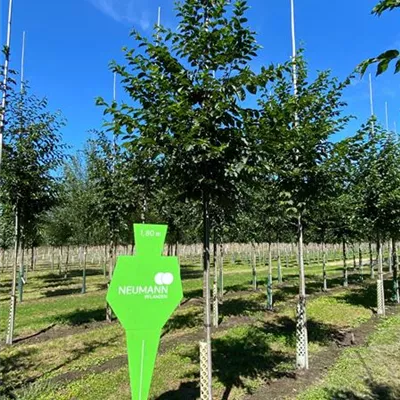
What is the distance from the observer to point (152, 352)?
3641 mm

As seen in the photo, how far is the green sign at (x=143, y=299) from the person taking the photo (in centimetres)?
354

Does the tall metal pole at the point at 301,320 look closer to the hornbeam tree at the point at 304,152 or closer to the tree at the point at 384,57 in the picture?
the hornbeam tree at the point at 304,152

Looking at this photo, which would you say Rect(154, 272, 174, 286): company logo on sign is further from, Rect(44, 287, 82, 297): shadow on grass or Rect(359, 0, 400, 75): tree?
Rect(44, 287, 82, 297): shadow on grass

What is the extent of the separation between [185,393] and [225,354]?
2.14 metres

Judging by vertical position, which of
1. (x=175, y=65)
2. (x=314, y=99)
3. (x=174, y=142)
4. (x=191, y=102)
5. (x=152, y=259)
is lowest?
(x=152, y=259)

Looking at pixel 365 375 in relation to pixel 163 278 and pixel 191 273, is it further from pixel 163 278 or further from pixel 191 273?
pixel 191 273

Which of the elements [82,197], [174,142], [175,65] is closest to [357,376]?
[174,142]

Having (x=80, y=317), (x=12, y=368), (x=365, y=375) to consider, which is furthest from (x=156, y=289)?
(x=80, y=317)

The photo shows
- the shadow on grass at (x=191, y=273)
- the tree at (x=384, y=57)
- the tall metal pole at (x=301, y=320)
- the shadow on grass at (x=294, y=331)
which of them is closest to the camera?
the tree at (x=384, y=57)

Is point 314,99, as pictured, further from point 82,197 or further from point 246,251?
point 246,251

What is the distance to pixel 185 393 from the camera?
19.1ft

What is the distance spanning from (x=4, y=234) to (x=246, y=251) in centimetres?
3303

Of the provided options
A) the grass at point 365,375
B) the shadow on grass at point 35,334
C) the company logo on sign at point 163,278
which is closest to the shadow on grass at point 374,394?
the grass at point 365,375

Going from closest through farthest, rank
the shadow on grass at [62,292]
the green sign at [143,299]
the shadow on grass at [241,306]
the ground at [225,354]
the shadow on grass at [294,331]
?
the green sign at [143,299], the ground at [225,354], the shadow on grass at [294,331], the shadow on grass at [241,306], the shadow on grass at [62,292]
